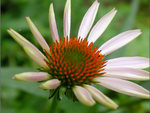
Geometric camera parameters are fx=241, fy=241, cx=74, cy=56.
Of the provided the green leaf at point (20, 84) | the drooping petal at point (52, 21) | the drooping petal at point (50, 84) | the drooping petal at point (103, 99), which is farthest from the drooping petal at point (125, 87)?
the green leaf at point (20, 84)

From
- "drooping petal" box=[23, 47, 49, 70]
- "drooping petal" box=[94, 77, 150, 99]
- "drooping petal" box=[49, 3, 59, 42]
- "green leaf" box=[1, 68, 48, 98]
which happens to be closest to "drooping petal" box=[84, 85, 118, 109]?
"drooping petal" box=[94, 77, 150, 99]

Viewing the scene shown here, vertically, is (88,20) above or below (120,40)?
above

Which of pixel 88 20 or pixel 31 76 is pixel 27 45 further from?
pixel 88 20

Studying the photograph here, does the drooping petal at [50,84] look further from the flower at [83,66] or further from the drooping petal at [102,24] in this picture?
the drooping petal at [102,24]

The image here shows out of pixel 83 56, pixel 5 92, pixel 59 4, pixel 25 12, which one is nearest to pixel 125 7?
pixel 59 4

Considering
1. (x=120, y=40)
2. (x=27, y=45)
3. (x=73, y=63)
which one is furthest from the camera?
(x=120, y=40)

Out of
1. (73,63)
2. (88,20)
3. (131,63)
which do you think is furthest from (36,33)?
(131,63)

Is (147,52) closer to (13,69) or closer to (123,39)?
(123,39)
